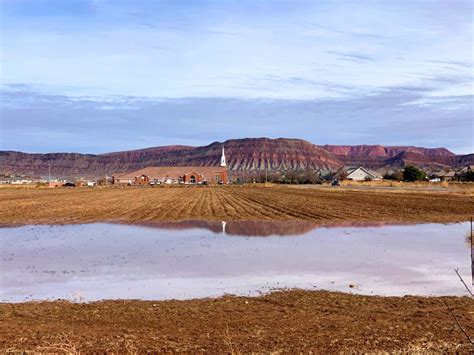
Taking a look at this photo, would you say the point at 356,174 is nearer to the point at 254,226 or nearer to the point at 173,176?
the point at 173,176

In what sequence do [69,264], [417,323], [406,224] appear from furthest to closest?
[406,224] < [69,264] < [417,323]

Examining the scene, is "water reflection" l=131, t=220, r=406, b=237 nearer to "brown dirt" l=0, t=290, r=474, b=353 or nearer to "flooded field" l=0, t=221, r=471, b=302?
"flooded field" l=0, t=221, r=471, b=302

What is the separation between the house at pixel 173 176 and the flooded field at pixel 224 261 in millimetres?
131975

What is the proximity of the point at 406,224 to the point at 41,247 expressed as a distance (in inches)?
682

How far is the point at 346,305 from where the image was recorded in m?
11.1

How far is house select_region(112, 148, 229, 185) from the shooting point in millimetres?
159875

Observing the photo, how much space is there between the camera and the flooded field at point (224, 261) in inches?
521

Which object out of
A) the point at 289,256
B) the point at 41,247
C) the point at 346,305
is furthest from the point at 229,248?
the point at 346,305

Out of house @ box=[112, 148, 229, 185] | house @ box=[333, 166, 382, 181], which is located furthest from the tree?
house @ box=[112, 148, 229, 185]

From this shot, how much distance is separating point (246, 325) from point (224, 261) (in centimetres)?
771

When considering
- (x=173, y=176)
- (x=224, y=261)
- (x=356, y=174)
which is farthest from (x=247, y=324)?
(x=173, y=176)

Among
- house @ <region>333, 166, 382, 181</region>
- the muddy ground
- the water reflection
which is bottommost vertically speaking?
the water reflection

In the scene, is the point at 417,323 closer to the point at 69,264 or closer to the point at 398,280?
the point at 398,280

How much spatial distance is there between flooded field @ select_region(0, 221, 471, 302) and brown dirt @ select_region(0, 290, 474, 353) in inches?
49.6
